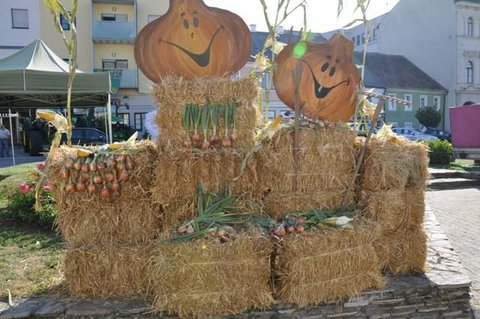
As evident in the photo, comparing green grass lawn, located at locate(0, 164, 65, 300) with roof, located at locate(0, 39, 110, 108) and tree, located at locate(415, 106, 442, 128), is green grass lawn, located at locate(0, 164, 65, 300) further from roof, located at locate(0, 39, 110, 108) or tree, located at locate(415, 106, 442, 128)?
tree, located at locate(415, 106, 442, 128)

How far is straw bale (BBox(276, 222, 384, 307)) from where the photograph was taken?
10.2 feet

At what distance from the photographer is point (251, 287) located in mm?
3039

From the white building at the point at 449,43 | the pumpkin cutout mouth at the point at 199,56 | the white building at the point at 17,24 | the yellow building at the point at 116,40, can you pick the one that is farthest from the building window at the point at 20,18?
the pumpkin cutout mouth at the point at 199,56

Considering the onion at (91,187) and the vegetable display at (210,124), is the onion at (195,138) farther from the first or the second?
the onion at (91,187)

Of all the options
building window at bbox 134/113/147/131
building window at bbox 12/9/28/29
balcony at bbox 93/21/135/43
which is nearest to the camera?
building window at bbox 12/9/28/29

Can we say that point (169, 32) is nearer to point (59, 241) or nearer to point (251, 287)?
point (251, 287)

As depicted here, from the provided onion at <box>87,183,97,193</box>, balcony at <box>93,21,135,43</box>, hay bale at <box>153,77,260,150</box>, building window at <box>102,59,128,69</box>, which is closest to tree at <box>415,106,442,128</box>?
balcony at <box>93,21,135,43</box>

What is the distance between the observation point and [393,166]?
3.62 metres

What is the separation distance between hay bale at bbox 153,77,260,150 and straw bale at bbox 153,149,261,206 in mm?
159

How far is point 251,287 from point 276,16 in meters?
2.59

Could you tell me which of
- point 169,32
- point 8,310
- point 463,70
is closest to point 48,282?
point 8,310

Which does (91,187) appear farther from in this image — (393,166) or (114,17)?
(114,17)

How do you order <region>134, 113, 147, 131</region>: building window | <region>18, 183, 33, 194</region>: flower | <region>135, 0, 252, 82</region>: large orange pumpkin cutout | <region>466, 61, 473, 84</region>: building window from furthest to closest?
<region>466, 61, 473, 84</region>: building window, <region>134, 113, 147, 131</region>: building window, <region>18, 183, 33, 194</region>: flower, <region>135, 0, 252, 82</region>: large orange pumpkin cutout

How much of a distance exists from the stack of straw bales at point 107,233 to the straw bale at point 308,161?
973 millimetres
